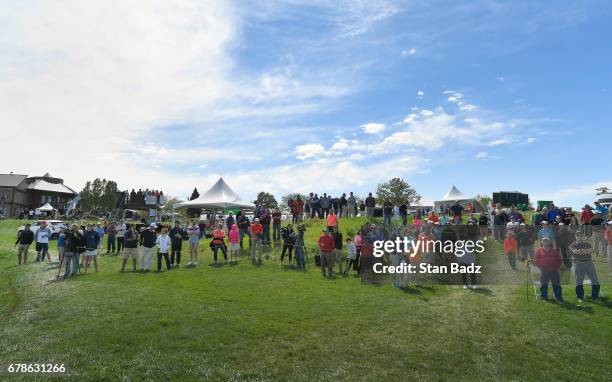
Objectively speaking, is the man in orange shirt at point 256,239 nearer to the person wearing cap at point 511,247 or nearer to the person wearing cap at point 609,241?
the person wearing cap at point 511,247

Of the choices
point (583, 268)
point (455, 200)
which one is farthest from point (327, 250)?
point (455, 200)

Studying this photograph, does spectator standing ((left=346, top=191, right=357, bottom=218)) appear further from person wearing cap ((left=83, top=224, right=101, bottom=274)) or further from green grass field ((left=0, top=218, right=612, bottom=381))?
person wearing cap ((left=83, top=224, right=101, bottom=274))

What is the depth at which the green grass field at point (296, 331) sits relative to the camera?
9.44m

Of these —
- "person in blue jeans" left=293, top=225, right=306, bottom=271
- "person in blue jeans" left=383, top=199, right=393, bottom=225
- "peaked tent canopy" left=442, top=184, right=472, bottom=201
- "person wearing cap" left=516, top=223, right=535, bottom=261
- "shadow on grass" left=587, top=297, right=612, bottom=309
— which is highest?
"peaked tent canopy" left=442, top=184, right=472, bottom=201

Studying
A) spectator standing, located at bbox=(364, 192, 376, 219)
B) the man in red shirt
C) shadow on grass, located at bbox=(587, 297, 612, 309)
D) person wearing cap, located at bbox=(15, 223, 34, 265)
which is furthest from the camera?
spectator standing, located at bbox=(364, 192, 376, 219)

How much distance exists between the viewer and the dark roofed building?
69.4 metres

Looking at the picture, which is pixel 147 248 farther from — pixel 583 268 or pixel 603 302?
pixel 603 302

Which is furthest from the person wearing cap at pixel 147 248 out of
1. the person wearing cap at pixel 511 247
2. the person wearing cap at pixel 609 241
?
the person wearing cap at pixel 609 241

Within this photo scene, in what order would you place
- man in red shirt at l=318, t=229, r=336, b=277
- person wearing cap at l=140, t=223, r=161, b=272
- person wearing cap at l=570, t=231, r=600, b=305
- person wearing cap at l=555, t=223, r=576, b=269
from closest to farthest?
person wearing cap at l=570, t=231, r=600, b=305 → person wearing cap at l=555, t=223, r=576, b=269 → man in red shirt at l=318, t=229, r=336, b=277 → person wearing cap at l=140, t=223, r=161, b=272

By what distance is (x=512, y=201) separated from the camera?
38.8 metres

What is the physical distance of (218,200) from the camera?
30562 millimetres

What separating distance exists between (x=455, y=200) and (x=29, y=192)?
75.9m

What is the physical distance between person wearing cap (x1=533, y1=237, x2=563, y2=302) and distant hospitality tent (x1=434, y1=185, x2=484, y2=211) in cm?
2847

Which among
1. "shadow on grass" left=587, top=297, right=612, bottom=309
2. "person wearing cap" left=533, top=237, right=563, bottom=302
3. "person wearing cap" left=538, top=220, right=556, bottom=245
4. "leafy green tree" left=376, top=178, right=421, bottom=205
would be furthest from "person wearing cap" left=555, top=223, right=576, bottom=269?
"leafy green tree" left=376, top=178, right=421, bottom=205
